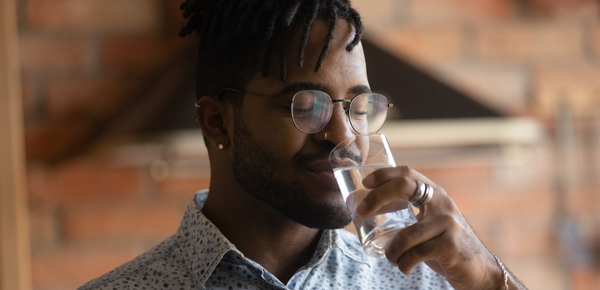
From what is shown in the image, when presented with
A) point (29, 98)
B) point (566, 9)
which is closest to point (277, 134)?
point (29, 98)

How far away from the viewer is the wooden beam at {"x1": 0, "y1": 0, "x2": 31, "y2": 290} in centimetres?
149

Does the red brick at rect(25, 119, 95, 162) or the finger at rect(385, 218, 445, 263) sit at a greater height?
the finger at rect(385, 218, 445, 263)

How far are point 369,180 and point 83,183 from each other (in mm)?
1068

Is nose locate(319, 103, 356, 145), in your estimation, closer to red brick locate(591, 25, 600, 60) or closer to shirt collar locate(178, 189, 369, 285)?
shirt collar locate(178, 189, 369, 285)

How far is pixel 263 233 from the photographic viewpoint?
107 centimetres

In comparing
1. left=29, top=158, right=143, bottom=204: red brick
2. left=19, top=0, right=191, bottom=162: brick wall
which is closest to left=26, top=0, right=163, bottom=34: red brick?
left=19, top=0, right=191, bottom=162: brick wall

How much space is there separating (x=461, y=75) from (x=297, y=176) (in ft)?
3.20

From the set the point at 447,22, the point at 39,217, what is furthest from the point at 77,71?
the point at 447,22

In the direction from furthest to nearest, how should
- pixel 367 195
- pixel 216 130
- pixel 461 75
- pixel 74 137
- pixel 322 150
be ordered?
1. pixel 461 75
2. pixel 74 137
3. pixel 216 130
4. pixel 322 150
5. pixel 367 195

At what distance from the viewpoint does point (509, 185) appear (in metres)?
1.82

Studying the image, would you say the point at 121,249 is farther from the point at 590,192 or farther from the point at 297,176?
the point at 590,192

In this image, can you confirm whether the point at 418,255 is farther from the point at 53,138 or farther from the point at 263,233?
the point at 53,138

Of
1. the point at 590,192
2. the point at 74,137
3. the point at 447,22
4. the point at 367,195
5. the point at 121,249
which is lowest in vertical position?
the point at 121,249

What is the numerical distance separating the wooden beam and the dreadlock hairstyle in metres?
0.63
